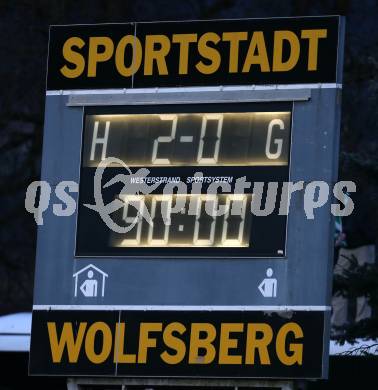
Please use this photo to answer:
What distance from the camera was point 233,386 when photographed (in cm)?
1053

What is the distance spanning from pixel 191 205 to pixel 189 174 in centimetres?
23

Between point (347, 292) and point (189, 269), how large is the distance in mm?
4692

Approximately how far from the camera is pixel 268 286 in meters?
10.4

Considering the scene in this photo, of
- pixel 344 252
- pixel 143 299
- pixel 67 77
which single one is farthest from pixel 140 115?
pixel 344 252

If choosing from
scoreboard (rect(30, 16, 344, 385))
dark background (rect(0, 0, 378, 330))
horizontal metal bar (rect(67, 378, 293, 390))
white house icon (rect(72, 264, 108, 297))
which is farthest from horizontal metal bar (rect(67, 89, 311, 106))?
dark background (rect(0, 0, 378, 330))

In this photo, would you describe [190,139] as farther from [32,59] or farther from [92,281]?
[32,59]

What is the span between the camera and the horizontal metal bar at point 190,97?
10.6 m

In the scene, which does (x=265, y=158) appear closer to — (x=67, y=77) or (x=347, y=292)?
(x=67, y=77)

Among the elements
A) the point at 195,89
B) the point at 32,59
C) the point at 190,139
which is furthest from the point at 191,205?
the point at 32,59

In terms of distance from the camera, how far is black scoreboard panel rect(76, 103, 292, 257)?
10531 millimetres

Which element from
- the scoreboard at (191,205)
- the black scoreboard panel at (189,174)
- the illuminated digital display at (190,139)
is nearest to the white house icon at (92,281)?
the scoreboard at (191,205)

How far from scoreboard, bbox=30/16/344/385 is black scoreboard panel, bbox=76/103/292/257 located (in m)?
0.01

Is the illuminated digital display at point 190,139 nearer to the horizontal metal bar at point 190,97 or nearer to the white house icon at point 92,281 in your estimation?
the horizontal metal bar at point 190,97

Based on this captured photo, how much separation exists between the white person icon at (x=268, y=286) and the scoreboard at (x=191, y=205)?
0.01 meters
